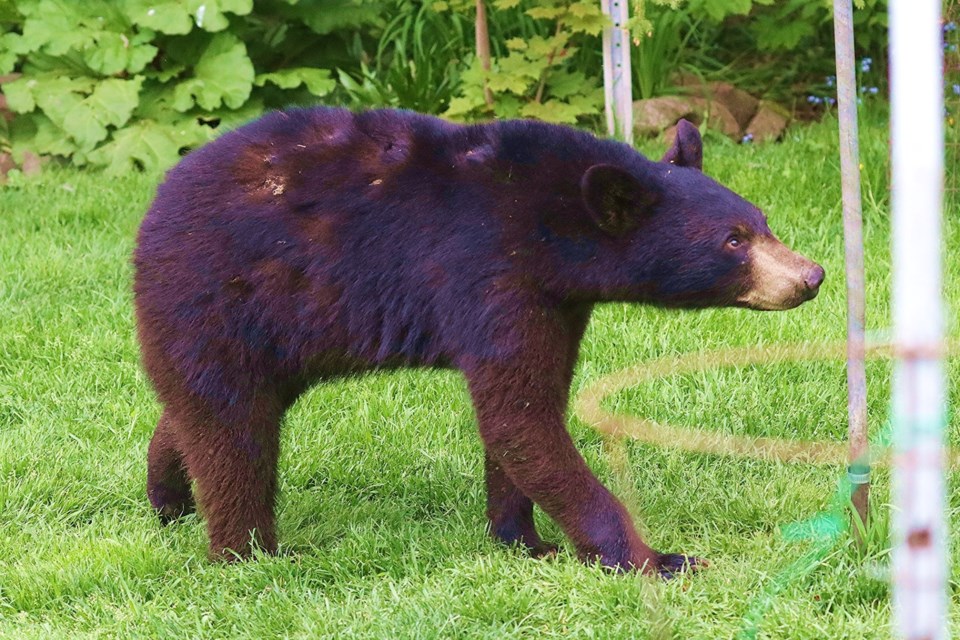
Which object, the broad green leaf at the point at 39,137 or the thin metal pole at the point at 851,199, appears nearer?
the thin metal pole at the point at 851,199

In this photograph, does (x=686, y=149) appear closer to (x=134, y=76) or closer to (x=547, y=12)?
(x=547, y=12)

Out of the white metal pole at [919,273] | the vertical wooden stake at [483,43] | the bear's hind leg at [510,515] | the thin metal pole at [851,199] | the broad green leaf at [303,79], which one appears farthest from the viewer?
the broad green leaf at [303,79]

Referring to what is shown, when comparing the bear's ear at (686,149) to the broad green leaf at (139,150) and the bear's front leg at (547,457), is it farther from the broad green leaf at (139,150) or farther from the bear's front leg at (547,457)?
the broad green leaf at (139,150)

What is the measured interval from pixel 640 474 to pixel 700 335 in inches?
46.4

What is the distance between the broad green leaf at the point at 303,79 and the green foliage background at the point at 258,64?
2 centimetres

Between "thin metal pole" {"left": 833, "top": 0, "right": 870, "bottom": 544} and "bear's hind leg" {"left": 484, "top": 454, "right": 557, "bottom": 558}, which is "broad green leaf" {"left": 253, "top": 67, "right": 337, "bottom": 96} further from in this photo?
"thin metal pole" {"left": 833, "top": 0, "right": 870, "bottom": 544}

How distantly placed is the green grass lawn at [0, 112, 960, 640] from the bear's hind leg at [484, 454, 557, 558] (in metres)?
0.07

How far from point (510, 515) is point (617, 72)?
4.71 m

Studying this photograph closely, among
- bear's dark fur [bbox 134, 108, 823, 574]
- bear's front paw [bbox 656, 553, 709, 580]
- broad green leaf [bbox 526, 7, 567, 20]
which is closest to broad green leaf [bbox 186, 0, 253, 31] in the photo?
broad green leaf [bbox 526, 7, 567, 20]

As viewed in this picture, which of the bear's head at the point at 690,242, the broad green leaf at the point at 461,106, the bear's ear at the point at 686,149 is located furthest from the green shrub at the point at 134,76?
the bear's head at the point at 690,242

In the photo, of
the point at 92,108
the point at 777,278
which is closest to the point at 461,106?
the point at 92,108

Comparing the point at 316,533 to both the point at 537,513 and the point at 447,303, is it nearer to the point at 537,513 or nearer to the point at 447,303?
the point at 537,513

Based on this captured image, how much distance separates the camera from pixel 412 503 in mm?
4059

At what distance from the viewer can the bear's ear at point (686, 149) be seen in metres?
3.54
